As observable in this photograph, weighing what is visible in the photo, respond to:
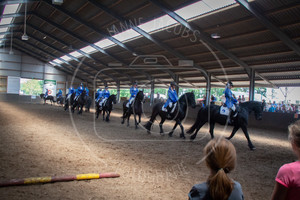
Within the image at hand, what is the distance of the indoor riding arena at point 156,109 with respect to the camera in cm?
346

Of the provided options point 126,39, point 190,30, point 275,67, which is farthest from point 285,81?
point 126,39

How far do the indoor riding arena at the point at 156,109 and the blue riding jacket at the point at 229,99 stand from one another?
0.12m

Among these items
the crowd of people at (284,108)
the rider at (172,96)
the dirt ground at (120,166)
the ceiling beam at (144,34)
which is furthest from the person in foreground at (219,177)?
the crowd of people at (284,108)

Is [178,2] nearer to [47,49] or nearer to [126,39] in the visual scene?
[126,39]

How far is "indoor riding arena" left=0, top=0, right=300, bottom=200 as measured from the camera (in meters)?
3.46

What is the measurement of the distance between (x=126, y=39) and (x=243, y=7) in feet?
27.9

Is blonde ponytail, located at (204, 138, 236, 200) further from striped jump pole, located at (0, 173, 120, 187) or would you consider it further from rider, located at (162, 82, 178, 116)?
rider, located at (162, 82, 178, 116)

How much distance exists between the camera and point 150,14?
36.8ft

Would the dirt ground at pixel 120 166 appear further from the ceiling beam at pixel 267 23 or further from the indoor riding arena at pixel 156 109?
the ceiling beam at pixel 267 23

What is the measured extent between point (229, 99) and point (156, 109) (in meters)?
2.64

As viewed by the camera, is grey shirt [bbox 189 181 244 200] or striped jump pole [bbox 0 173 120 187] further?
striped jump pole [bbox 0 173 120 187]

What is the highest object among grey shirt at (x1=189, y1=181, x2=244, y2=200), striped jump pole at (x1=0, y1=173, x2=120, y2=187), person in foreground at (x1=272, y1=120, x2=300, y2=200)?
person in foreground at (x1=272, y1=120, x2=300, y2=200)

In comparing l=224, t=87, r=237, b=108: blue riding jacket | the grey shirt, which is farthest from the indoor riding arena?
the grey shirt

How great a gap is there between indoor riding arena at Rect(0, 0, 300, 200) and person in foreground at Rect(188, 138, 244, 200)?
5.62 feet
